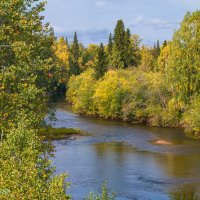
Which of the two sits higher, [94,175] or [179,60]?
[179,60]

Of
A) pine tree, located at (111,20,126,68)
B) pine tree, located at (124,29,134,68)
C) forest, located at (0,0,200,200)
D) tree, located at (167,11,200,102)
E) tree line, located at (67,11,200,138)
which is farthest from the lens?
pine tree, located at (124,29,134,68)

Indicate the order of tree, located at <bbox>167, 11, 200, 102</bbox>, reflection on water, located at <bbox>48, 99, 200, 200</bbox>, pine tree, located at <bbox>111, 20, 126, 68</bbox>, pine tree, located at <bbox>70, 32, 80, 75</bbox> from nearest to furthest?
reflection on water, located at <bbox>48, 99, 200, 200</bbox> → tree, located at <bbox>167, 11, 200, 102</bbox> → pine tree, located at <bbox>111, 20, 126, 68</bbox> → pine tree, located at <bbox>70, 32, 80, 75</bbox>

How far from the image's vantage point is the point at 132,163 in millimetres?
43875

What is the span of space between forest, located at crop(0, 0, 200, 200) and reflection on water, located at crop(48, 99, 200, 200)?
13.7 feet

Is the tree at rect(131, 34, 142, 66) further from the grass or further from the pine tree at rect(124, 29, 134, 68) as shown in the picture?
the grass

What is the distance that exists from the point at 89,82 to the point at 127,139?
31.6m

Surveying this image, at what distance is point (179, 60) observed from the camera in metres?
47.3

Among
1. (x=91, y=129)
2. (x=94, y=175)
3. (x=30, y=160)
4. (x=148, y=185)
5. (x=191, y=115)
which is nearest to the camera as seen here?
(x=30, y=160)

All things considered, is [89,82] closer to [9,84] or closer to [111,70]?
[111,70]

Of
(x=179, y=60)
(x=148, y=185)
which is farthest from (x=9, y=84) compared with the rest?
(x=179, y=60)

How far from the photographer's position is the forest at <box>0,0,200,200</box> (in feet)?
45.0

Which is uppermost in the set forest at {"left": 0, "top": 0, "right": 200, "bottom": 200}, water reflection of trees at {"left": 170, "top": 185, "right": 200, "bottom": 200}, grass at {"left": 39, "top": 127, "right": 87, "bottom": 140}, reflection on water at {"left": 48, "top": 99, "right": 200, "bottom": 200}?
forest at {"left": 0, "top": 0, "right": 200, "bottom": 200}

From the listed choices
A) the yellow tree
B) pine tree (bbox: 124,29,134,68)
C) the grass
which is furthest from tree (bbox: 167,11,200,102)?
the yellow tree

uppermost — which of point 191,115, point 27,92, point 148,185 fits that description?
point 27,92
